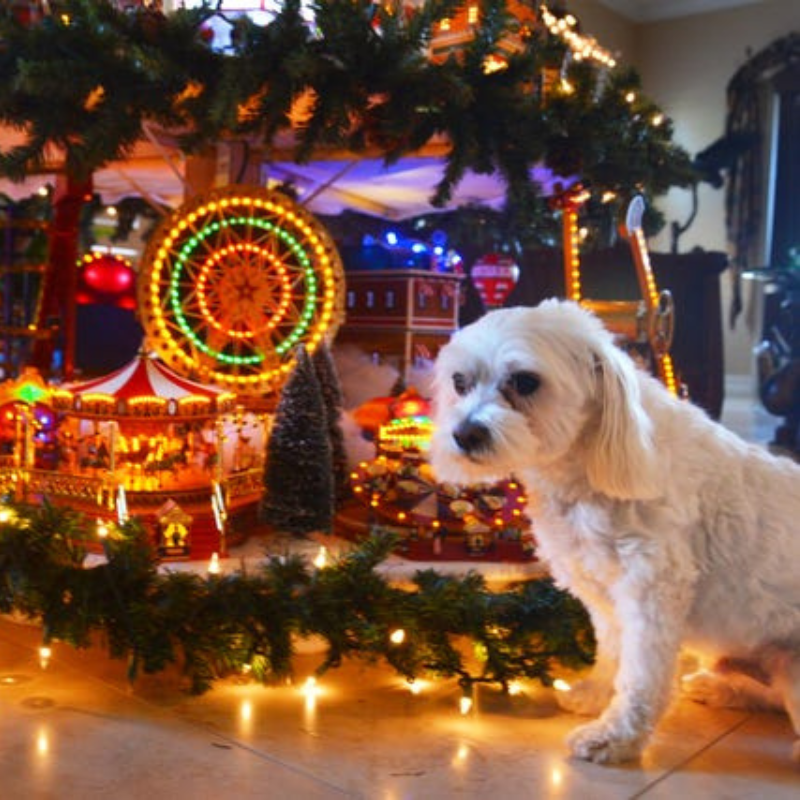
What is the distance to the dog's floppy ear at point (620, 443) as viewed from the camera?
3.67 feet

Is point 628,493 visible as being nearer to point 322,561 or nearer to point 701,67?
point 322,561

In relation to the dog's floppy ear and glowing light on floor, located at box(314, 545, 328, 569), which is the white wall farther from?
the dog's floppy ear

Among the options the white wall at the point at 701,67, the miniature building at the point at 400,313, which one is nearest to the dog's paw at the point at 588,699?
the miniature building at the point at 400,313

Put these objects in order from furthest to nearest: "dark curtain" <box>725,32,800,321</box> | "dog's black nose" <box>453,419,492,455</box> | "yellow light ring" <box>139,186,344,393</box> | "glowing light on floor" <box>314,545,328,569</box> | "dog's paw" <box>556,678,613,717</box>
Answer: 1. "dark curtain" <box>725,32,800,321</box>
2. "yellow light ring" <box>139,186,344,393</box>
3. "glowing light on floor" <box>314,545,328,569</box>
4. "dog's paw" <box>556,678,613,717</box>
5. "dog's black nose" <box>453,419,492,455</box>

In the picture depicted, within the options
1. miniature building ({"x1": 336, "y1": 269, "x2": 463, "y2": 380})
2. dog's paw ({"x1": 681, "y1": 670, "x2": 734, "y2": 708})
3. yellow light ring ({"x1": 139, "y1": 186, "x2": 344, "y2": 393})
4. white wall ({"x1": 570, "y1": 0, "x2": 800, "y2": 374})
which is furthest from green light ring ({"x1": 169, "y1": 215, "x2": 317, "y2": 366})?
white wall ({"x1": 570, "y1": 0, "x2": 800, "y2": 374})

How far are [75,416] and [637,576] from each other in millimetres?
1225

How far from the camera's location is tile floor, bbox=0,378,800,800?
1.12 metres

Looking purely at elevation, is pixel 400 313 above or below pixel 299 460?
above

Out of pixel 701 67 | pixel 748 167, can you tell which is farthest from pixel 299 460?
pixel 701 67

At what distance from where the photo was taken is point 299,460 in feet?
5.95

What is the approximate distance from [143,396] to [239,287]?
511 millimetres

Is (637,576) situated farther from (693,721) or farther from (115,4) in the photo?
(115,4)

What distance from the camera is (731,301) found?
6242 mm

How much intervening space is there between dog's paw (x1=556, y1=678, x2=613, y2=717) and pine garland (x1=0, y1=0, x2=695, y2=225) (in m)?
1.13
